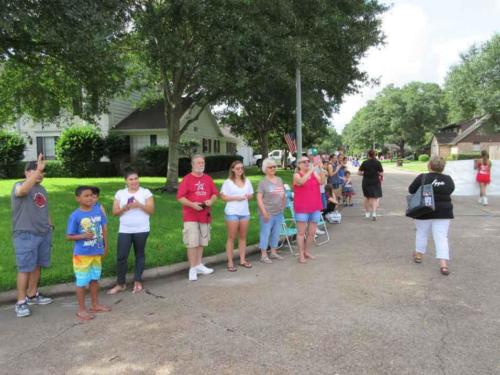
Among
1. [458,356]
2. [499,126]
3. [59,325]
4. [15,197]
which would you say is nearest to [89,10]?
[15,197]

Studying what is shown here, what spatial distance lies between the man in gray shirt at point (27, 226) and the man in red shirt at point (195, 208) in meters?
1.88

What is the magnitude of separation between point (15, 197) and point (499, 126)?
54645mm

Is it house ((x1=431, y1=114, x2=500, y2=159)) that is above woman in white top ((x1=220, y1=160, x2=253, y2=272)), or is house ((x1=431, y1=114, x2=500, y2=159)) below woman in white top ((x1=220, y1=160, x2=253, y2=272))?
above

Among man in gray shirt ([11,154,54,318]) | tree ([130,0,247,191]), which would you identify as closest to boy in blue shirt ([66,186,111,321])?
man in gray shirt ([11,154,54,318])

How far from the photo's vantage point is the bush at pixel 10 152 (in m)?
26.0

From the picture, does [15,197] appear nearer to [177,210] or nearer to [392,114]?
[177,210]

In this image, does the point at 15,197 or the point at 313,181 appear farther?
the point at 313,181

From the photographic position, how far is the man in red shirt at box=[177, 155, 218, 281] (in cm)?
620

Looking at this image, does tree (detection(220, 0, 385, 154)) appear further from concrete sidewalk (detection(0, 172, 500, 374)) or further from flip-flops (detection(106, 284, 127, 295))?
flip-flops (detection(106, 284, 127, 295))

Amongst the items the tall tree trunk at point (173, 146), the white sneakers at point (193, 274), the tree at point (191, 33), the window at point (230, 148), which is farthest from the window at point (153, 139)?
the white sneakers at point (193, 274)

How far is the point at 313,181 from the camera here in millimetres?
7281

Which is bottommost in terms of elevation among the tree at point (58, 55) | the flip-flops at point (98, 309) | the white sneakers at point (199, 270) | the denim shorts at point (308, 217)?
the flip-flops at point (98, 309)

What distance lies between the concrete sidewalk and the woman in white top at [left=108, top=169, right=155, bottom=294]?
459 millimetres

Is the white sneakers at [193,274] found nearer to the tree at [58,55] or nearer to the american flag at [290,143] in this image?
the tree at [58,55]
